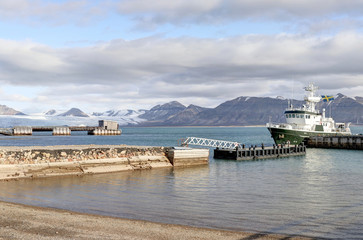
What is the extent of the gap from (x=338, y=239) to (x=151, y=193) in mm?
12586

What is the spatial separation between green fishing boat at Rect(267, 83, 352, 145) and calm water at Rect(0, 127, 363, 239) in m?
39.5

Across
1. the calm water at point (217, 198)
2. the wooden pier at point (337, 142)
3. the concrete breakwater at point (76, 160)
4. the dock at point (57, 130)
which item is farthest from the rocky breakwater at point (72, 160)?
the dock at point (57, 130)

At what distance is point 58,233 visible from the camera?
13.4m

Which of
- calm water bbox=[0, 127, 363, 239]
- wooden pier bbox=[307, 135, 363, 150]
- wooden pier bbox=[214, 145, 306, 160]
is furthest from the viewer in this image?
wooden pier bbox=[307, 135, 363, 150]

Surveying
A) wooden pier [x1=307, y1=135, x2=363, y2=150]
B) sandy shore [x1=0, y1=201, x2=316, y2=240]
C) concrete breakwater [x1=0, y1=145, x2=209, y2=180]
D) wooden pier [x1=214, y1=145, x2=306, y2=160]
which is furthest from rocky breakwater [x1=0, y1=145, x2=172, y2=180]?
wooden pier [x1=307, y1=135, x2=363, y2=150]

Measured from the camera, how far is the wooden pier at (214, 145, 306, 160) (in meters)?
49.8

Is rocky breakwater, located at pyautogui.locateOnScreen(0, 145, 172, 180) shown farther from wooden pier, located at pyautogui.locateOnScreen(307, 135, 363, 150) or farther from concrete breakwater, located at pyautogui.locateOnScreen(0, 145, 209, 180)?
wooden pier, located at pyautogui.locateOnScreen(307, 135, 363, 150)

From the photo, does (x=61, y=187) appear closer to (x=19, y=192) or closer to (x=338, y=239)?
(x=19, y=192)

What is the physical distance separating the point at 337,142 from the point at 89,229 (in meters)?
70.8

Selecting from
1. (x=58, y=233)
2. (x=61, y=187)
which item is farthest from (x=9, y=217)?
(x=61, y=187)

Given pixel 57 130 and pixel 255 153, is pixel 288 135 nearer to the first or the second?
pixel 255 153

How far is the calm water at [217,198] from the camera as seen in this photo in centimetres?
1681

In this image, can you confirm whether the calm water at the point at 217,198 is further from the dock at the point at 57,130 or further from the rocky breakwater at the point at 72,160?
the dock at the point at 57,130

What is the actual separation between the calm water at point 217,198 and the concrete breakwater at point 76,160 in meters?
1.51
